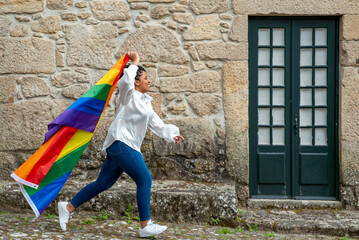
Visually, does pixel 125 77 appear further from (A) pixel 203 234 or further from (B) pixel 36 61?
(B) pixel 36 61

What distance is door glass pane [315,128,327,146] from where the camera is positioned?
5750 mm

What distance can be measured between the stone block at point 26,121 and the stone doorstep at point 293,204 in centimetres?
251

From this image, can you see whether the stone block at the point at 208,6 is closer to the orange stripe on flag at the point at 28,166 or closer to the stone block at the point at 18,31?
the stone block at the point at 18,31

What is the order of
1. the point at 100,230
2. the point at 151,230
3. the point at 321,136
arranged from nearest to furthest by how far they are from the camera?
the point at 151,230
the point at 100,230
the point at 321,136

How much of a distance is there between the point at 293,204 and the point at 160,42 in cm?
244

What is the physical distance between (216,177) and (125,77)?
2164mm

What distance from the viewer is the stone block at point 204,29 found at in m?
5.61

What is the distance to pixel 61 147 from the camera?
4324mm

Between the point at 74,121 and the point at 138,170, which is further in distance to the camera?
the point at 74,121

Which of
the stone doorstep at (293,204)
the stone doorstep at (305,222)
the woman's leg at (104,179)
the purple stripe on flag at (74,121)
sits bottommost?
the stone doorstep at (305,222)

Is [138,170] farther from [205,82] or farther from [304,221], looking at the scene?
[304,221]

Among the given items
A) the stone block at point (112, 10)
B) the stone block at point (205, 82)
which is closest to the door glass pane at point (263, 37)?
the stone block at point (205, 82)

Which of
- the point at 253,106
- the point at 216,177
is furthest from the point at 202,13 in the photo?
the point at 216,177

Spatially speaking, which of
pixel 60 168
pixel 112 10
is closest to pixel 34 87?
pixel 112 10
